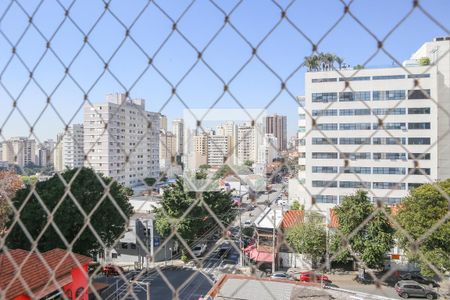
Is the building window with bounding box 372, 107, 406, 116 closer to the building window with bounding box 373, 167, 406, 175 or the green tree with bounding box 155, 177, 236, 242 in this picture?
the building window with bounding box 373, 167, 406, 175

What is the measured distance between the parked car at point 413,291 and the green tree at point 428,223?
642 millimetres

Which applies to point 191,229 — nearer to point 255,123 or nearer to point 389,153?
point 389,153

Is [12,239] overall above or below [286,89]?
below

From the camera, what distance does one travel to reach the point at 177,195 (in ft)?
20.2

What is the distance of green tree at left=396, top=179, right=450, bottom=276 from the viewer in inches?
171

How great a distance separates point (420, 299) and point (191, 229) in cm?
366

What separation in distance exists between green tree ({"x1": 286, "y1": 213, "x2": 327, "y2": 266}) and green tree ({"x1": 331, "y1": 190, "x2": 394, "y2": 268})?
15.0 inches

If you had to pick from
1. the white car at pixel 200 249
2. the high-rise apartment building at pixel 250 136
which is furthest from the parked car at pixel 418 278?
the high-rise apartment building at pixel 250 136

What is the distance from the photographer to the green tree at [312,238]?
579 cm

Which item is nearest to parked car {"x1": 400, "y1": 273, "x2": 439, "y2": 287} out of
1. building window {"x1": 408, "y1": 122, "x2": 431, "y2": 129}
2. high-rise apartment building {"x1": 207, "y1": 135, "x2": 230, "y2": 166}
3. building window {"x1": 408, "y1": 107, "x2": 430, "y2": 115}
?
building window {"x1": 408, "y1": 122, "x2": 431, "y2": 129}

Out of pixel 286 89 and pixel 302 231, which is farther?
pixel 302 231

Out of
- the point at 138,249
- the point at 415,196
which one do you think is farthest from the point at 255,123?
the point at 138,249

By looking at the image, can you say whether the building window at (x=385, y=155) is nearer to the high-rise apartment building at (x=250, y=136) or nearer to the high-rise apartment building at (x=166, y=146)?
the high-rise apartment building at (x=250, y=136)

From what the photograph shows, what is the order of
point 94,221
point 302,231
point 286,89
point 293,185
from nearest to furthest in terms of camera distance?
point 286,89 < point 94,221 < point 302,231 < point 293,185
